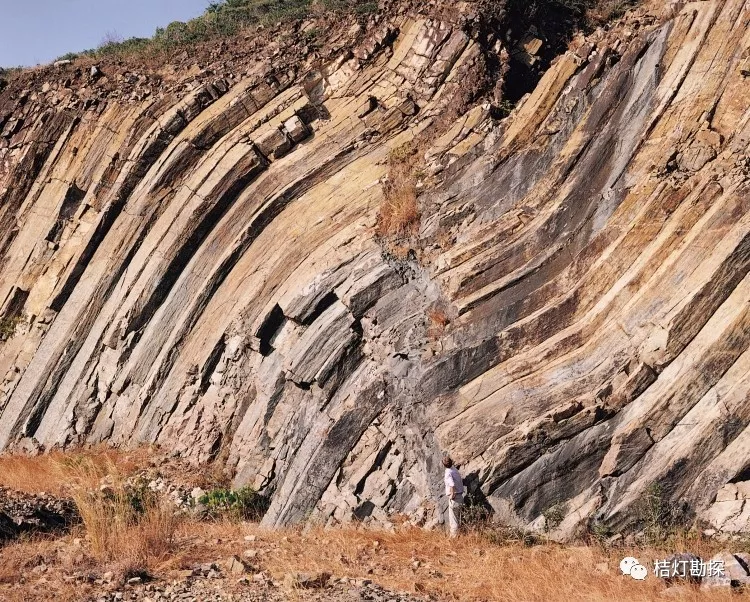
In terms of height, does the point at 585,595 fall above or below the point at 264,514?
below

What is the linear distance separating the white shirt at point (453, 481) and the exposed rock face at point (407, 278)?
1.17ft

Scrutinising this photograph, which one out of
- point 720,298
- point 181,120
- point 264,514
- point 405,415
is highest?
point 181,120

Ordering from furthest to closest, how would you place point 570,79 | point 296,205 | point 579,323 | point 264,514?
1. point 296,205
2. point 570,79
3. point 264,514
4. point 579,323

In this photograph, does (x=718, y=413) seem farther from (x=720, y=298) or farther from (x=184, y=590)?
(x=184, y=590)

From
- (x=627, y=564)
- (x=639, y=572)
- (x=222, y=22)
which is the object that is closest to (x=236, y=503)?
(x=627, y=564)

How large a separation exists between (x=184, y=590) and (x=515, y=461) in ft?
15.2

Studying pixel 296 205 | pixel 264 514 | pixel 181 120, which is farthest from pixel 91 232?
pixel 264 514

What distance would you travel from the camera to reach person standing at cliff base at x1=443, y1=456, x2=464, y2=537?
1015cm

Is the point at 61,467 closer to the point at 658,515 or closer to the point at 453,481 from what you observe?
the point at 453,481

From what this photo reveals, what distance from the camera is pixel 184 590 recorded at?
894 cm

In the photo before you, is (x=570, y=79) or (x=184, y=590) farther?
(x=570, y=79)

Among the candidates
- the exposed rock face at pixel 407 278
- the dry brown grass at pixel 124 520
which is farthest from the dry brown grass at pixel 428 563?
the exposed rock face at pixel 407 278

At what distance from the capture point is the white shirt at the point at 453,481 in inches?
400

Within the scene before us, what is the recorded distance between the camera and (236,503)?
1216 centimetres
